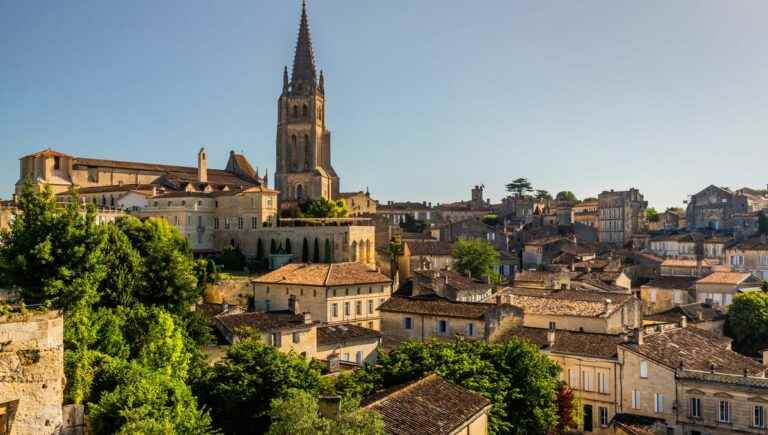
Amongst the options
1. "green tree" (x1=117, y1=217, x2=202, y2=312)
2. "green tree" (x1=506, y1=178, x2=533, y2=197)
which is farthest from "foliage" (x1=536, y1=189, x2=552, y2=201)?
"green tree" (x1=117, y1=217, x2=202, y2=312)

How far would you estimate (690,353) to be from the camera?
3828 centimetres

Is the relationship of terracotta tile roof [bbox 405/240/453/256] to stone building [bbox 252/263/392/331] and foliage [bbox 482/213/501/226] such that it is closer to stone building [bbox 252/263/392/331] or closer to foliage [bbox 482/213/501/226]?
stone building [bbox 252/263/392/331]

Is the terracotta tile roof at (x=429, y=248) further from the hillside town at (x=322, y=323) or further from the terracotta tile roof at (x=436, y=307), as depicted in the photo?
the terracotta tile roof at (x=436, y=307)

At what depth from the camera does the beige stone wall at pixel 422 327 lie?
42.6 m

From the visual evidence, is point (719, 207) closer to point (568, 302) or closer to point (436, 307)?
point (568, 302)

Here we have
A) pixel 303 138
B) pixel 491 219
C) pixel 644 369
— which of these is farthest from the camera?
pixel 491 219

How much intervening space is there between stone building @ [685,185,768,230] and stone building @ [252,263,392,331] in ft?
223

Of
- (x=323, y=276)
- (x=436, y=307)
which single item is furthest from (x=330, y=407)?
(x=323, y=276)

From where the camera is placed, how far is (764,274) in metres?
75.6

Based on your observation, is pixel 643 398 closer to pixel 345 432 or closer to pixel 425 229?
pixel 345 432

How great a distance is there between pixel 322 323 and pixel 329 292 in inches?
97.7

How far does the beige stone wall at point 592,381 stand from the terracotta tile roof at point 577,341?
0.43 meters

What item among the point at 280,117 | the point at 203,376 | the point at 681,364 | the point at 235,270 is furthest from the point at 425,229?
the point at 203,376

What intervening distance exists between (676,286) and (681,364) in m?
30.9
